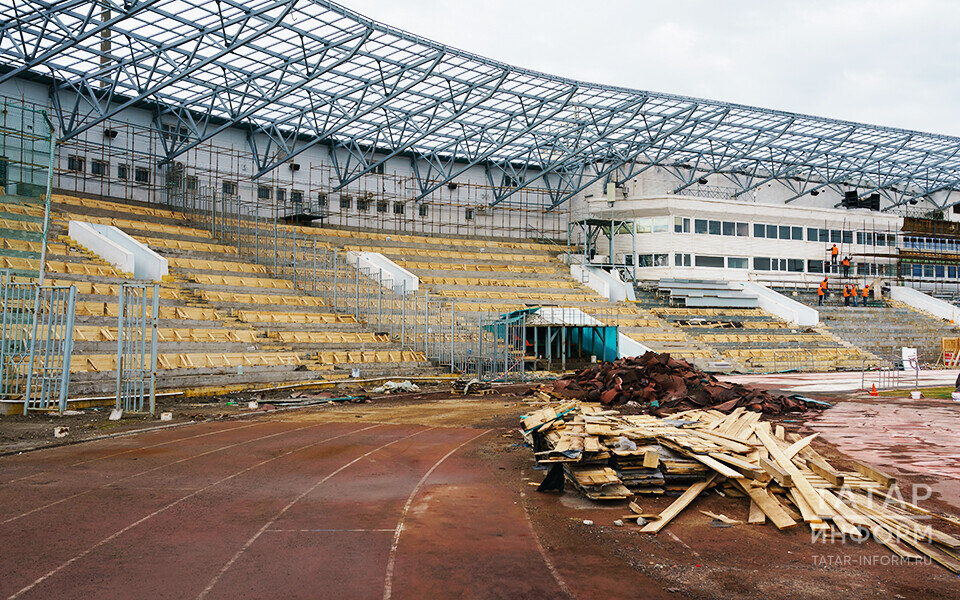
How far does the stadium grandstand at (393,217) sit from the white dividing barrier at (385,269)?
172 millimetres

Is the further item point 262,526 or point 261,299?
point 261,299

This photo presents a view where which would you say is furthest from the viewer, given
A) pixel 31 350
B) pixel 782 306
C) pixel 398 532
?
pixel 782 306

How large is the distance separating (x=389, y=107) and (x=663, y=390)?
28.5 m

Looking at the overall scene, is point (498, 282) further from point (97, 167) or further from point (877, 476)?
point (877, 476)

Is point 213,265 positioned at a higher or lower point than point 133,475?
higher

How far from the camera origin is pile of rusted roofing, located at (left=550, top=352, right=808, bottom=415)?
16781 millimetres

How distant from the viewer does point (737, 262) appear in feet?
168

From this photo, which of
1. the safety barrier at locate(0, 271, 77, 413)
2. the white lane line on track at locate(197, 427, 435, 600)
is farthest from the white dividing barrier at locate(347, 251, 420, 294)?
the white lane line on track at locate(197, 427, 435, 600)

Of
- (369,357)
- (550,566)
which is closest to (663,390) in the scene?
(369,357)

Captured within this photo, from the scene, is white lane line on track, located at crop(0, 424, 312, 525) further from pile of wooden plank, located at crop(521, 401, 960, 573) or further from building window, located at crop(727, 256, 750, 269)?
building window, located at crop(727, 256, 750, 269)

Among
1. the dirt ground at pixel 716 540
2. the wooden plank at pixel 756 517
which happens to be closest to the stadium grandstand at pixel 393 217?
the dirt ground at pixel 716 540

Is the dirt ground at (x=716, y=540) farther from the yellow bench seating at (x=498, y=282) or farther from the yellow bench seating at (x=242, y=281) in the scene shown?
the yellow bench seating at (x=498, y=282)

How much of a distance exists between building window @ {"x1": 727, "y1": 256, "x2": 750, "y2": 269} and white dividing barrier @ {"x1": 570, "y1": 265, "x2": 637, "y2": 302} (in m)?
9.47

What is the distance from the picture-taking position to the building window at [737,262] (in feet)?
167
